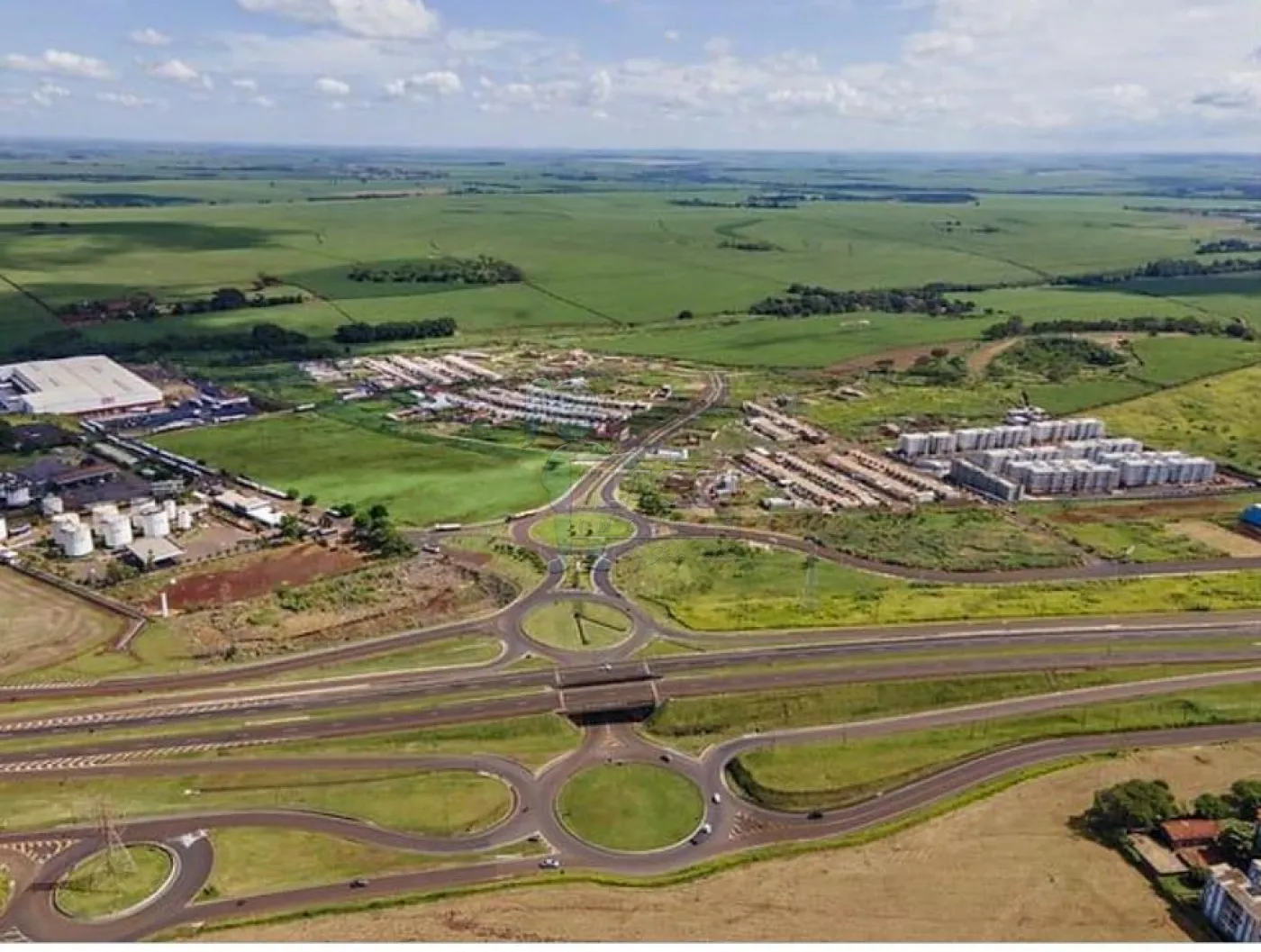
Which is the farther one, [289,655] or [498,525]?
[498,525]

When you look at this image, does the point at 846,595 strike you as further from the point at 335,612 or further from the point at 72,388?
the point at 72,388

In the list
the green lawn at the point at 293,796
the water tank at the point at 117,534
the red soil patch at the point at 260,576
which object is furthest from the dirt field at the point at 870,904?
the water tank at the point at 117,534

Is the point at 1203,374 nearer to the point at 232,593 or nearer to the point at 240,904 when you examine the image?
the point at 232,593

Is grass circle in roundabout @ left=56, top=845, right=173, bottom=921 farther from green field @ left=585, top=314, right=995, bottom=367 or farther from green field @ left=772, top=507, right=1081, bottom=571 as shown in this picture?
green field @ left=585, top=314, right=995, bottom=367

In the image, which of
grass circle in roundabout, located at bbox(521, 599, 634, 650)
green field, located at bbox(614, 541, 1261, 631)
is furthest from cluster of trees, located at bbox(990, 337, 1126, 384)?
grass circle in roundabout, located at bbox(521, 599, 634, 650)

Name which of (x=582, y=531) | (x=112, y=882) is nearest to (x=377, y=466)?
(x=582, y=531)

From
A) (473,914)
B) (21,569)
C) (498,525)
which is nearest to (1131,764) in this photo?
(473,914)
